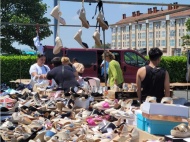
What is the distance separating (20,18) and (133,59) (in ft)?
58.1

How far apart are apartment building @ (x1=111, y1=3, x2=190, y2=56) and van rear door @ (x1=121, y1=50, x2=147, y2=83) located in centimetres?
6046

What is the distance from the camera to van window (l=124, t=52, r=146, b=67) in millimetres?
16984

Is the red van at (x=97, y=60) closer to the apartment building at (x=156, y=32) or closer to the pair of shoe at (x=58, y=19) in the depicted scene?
the pair of shoe at (x=58, y=19)

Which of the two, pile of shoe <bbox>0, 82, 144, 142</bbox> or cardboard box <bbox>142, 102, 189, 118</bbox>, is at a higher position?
cardboard box <bbox>142, 102, 189, 118</bbox>

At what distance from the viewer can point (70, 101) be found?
464cm

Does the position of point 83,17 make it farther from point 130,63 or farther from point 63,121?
point 130,63

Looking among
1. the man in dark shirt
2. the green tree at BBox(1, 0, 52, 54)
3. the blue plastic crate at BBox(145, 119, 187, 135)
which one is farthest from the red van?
the green tree at BBox(1, 0, 52, 54)

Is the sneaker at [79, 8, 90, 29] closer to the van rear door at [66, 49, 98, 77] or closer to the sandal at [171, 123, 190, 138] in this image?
the sandal at [171, 123, 190, 138]

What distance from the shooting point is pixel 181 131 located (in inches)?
113

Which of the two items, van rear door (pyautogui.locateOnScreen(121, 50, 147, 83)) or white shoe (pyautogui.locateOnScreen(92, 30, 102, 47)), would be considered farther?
van rear door (pyautogui.locateOnScreen(121, 50, 147, 83))

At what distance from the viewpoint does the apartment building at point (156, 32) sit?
85.6 m

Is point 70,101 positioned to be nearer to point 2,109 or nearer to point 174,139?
point 2,109

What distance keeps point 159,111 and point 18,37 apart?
32.5 m

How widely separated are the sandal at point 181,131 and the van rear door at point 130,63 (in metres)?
13.8
